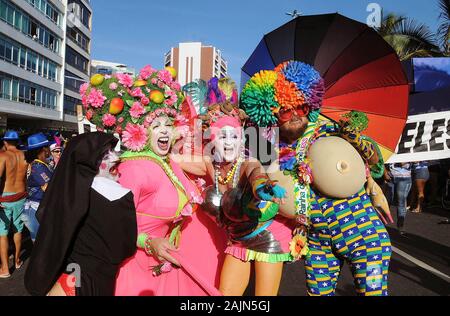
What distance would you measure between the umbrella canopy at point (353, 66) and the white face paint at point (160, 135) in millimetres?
950

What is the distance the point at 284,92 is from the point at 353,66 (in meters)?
0.68

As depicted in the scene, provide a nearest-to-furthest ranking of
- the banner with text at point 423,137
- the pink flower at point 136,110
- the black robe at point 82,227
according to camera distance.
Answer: the black robe at point 82,227
the pink flower at point 136,110
the banner with text at point 423,137

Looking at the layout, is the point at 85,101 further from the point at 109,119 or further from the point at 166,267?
the point at 166,267

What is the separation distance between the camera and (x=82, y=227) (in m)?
1.84

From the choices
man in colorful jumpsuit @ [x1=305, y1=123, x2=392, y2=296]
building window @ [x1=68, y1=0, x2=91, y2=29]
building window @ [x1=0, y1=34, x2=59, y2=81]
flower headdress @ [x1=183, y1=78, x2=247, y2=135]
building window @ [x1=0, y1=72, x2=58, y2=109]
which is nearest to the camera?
man in colorful jumpsuit @ [x1=305, y1=123, x2=392, y2=296]

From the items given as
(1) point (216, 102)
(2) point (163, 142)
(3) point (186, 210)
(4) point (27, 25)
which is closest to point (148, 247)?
(3) point (186, 210)

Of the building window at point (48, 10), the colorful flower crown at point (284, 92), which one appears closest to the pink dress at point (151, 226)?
the colorful flower crown at point (284, 92)

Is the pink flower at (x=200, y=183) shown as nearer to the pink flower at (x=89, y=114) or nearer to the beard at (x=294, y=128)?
the beard at (x=294, y=128)

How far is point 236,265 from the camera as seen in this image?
8.62 ft

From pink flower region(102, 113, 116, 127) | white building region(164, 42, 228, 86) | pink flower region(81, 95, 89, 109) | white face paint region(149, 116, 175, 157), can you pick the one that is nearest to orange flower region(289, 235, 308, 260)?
white face paint region(149, 116, 175, 157)

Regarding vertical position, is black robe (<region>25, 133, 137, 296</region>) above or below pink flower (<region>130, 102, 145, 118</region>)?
below

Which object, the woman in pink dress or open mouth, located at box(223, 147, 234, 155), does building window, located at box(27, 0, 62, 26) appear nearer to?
the woman in pink dress

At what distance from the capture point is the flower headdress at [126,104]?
2506 millimetres

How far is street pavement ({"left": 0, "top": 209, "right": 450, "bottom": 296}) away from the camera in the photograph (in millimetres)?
4332
